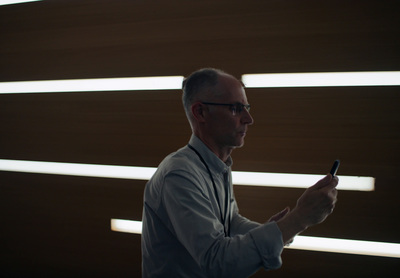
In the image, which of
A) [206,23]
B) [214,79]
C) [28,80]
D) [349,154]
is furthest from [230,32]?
[28,80]

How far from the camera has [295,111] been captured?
1351 mm

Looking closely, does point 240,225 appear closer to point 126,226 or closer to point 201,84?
point 201,84

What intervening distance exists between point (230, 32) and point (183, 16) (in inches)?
10.7

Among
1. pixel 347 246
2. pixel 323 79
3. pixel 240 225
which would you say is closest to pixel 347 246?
pixel 347 246

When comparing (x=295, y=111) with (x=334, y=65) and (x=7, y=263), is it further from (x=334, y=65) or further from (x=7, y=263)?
(x=7, y=263)

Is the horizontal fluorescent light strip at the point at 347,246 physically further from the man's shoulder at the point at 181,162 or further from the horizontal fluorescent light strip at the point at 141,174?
A: the man's shoulder at the point at 181,162

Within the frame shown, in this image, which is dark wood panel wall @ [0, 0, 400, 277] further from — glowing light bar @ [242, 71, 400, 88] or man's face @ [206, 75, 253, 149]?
man's face @ [206, 75, 253, 149]

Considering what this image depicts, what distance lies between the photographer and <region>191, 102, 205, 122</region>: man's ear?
91 cm

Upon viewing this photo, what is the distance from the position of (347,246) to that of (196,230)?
3.17 ft

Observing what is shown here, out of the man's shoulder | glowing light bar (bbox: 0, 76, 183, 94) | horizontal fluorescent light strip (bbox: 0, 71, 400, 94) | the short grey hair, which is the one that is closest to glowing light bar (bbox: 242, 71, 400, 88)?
horizontal fluorescent light strip (bbox: 0, 71, 400, 94)

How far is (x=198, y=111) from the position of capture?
917 mm

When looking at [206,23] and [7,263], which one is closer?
[206,23]

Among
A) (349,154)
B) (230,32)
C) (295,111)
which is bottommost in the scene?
(349,154)

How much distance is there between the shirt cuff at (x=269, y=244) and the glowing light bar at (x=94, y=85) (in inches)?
38.7
